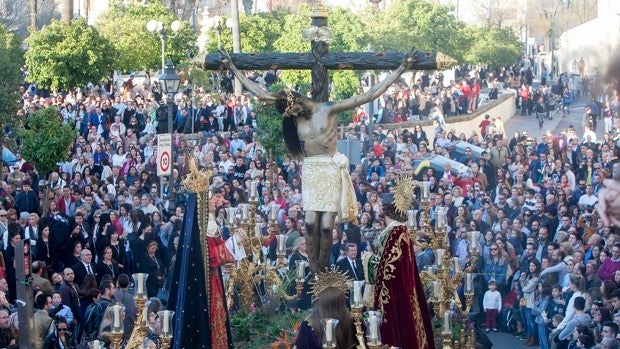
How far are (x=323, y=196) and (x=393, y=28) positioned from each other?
32.4 m

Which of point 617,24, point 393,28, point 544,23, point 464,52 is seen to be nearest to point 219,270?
point 617,24

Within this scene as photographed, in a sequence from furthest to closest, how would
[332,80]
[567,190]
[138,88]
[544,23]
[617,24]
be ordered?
[544,23], [138,88], [332,80], [567,190], [617,24]

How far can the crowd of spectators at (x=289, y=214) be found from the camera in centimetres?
1662

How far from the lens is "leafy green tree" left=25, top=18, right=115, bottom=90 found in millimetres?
38594

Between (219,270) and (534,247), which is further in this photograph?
(534,247)

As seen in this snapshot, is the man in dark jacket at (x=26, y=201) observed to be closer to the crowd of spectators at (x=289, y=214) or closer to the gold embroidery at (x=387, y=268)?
the crowd of spectators at (x=289, y=214)

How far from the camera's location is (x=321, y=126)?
49.4ft

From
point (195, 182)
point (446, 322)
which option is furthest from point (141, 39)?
point (446, 322)

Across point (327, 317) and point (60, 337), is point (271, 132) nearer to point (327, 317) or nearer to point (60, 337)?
point (60, 337)

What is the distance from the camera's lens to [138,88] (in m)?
43.9

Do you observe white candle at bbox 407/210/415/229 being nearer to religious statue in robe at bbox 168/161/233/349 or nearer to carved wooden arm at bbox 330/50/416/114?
carved wooden arm at bbox 330/50/416/114

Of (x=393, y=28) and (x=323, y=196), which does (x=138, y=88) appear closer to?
(x=393, y=28)

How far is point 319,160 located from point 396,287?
210cm

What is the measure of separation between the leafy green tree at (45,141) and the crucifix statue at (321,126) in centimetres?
1027
